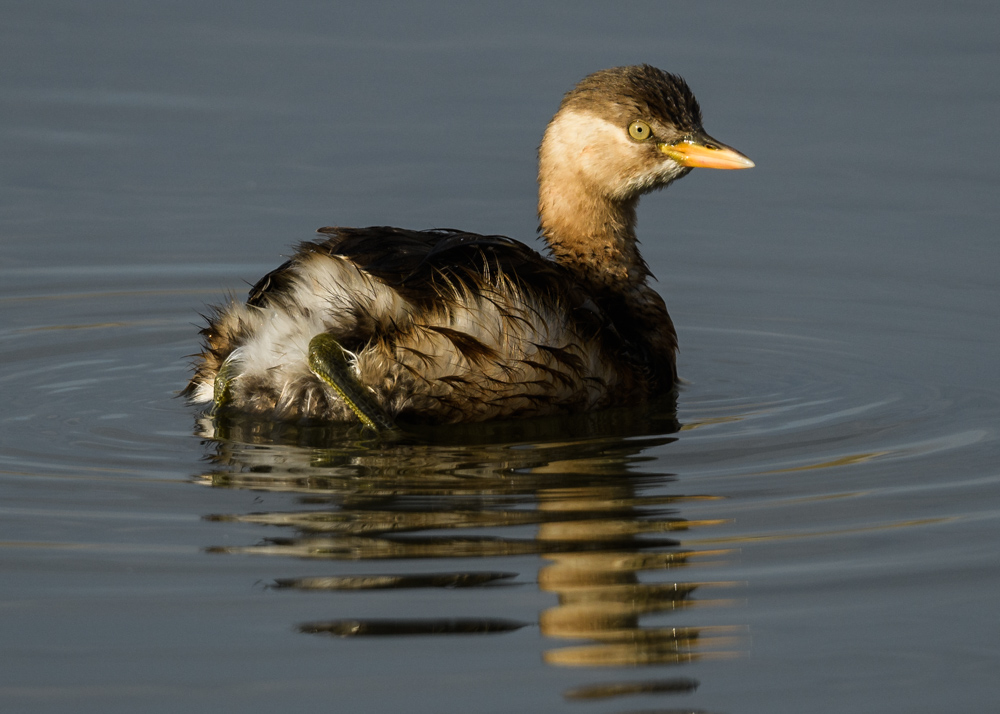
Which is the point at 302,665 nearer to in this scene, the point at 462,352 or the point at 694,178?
the point at 462,352

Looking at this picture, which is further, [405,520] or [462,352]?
[462,352]

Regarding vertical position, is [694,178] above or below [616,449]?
above

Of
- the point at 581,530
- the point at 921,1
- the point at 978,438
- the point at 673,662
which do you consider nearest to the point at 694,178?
the point at 921,1

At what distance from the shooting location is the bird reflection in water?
5.04 m

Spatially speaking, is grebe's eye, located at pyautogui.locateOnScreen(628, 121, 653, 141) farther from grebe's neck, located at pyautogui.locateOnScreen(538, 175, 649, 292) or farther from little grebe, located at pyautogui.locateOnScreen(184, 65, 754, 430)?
grebe's neck, located at pyautogui.locateOnScreen(538, 175, 649, 292)

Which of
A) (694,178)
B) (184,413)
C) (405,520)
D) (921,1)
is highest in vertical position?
(921,1)

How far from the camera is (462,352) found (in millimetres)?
6773

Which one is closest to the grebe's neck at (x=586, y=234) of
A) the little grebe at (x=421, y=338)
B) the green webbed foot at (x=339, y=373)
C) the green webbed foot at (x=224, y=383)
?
the little grebe at (x=421, y=338)

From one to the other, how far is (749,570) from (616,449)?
1484mm

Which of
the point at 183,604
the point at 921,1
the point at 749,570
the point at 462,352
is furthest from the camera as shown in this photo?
the point at 921,1

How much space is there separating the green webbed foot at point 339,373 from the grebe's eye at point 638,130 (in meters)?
1.93

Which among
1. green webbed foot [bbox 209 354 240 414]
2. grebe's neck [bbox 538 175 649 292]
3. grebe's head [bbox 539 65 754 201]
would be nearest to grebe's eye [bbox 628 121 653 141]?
grebe's head [bbox 539 65 754 201]

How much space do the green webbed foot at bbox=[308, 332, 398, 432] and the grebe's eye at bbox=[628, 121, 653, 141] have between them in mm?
1928

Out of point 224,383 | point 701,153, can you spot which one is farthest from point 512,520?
point 701,153
